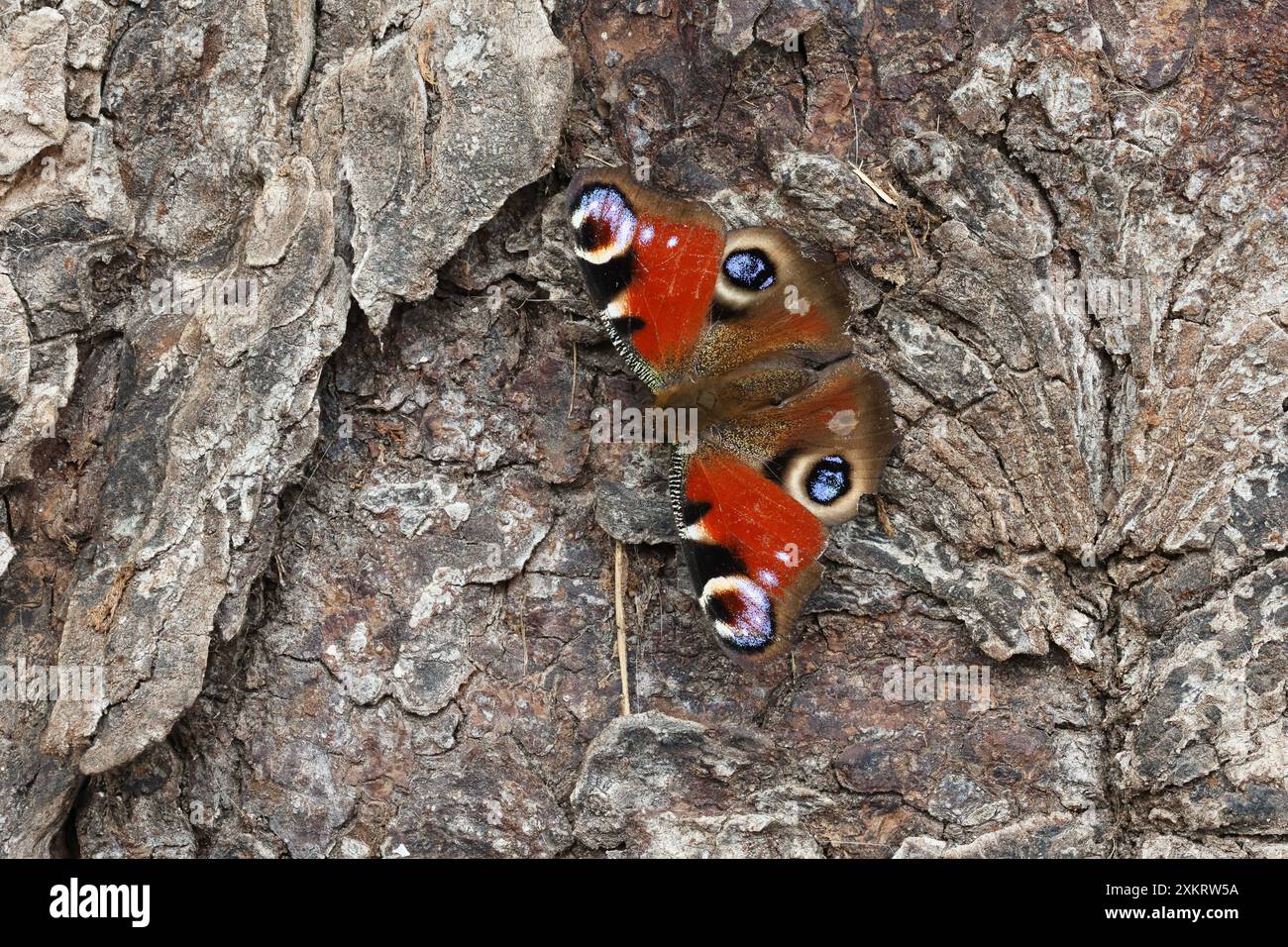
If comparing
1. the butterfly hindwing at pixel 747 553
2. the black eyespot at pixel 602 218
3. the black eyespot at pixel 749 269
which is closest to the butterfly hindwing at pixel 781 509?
the butterfly hindwing at pixel 747 553

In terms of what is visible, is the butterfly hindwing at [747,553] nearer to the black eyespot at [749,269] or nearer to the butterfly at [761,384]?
the butterfly at [761,384]

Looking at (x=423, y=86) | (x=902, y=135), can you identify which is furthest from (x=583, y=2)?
(x=902, y=135)

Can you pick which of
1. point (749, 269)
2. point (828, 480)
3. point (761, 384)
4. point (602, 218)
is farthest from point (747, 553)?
point (602, 218)

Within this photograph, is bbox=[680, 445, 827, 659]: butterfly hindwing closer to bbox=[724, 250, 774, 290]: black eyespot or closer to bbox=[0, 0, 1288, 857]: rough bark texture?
bbox=[0, 0, 1288, 857]: rough bark texture

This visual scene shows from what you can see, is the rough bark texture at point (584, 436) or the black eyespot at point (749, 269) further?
the black eyespot at point (749, 269)

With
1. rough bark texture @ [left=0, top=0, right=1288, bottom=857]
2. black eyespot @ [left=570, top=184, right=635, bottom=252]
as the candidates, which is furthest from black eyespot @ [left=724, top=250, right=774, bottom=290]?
black eyespot @ [left=570, top=184, right=635, bottom=252]

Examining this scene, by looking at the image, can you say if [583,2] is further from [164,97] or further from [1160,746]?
[1160,746]
